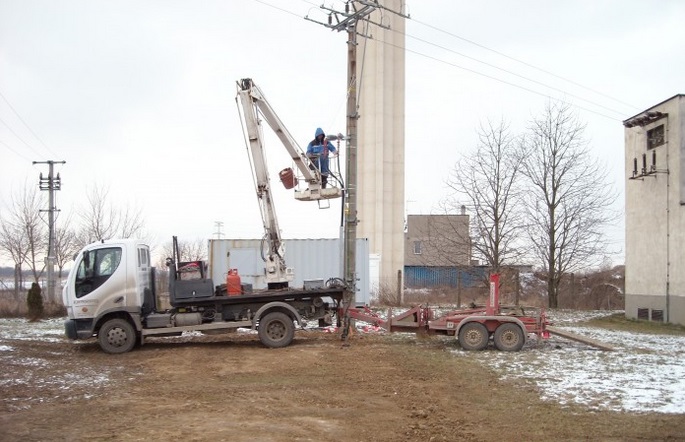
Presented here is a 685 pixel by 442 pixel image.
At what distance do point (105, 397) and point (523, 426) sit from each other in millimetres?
6001

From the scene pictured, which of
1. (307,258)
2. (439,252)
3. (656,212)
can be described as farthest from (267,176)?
(439,252)

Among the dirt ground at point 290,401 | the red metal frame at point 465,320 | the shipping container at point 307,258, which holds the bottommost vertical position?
the dirt ground at point 290,401

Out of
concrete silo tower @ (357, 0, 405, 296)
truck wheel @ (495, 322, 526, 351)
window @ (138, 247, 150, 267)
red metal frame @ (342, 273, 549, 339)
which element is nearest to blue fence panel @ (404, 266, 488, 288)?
concrete silo tower @ (357, 0, 405, 296)

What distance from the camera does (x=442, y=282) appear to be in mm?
48500

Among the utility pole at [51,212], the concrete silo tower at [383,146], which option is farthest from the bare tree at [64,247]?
the concrete silo tower at [383,146]

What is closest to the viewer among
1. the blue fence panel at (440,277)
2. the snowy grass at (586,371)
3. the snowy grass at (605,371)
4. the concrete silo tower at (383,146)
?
the snowy grass at (605,371)

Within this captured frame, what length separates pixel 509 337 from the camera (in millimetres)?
14180

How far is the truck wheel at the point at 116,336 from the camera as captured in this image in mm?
14609

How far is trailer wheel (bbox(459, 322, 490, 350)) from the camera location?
14203 millimetres

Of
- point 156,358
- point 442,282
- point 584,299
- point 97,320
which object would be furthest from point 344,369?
point 442,282

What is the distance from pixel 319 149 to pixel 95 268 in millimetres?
5945

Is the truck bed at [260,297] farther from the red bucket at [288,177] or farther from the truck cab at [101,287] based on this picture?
the red bucket at [288,177]

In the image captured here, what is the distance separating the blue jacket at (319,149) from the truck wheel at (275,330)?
387 cm

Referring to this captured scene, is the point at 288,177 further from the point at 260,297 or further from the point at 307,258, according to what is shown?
the point at 307,258
